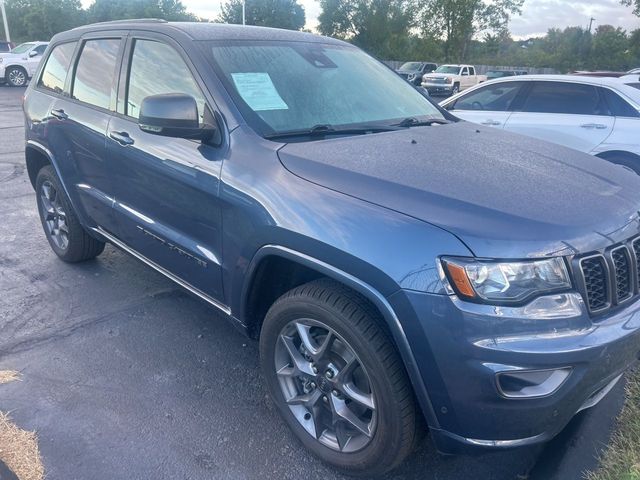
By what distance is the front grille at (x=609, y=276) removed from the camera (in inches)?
78.4

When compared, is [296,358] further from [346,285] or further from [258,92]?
[258,92]

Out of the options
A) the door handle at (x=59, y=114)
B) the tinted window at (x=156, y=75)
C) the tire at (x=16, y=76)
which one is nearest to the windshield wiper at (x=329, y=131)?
the tinted window at (x=156, y=75)

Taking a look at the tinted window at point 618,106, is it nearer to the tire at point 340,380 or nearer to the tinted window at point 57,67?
the tire at point 340,380

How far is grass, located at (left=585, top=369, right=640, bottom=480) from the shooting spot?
224cm

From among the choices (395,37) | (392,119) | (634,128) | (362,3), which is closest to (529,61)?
(395,37)

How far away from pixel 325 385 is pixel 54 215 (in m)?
3.26

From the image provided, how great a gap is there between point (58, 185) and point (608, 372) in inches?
156

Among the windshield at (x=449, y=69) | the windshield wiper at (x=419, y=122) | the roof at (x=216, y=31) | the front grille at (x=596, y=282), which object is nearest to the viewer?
the front grille at (x=596, y=282)

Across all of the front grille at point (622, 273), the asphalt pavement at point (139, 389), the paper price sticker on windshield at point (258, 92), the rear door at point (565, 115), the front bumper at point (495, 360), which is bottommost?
the asphalt pavement at point (139, 389)

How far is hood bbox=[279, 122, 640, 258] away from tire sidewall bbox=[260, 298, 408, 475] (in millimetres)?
524

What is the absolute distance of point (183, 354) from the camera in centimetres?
335

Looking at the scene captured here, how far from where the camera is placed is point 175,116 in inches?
103

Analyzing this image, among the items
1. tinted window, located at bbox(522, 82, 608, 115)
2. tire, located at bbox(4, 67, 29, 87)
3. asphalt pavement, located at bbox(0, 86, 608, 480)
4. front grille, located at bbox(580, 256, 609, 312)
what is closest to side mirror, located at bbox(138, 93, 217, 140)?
asphalt pavement, located at bbox(0, 86, 608, 480)

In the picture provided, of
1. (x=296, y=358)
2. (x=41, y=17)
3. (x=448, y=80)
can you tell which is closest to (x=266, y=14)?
(x=41, y=17)
